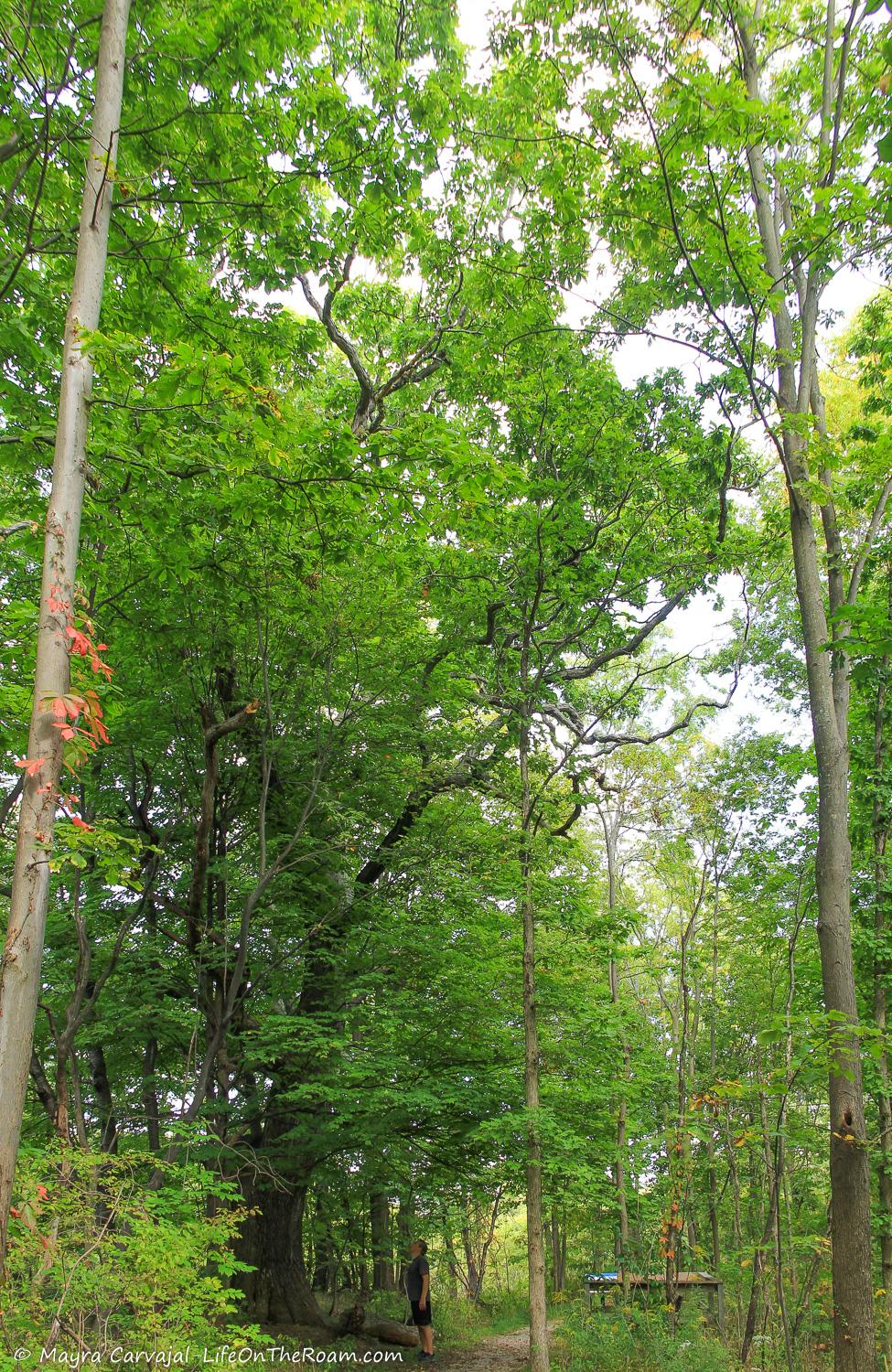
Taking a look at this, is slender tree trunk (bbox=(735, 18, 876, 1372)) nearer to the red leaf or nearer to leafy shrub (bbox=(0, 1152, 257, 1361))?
leafy shrub (bbox=(0, 1152, 257, 1361))

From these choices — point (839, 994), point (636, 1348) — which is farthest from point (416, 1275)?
point (839, 994)

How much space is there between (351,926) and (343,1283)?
48.7ft

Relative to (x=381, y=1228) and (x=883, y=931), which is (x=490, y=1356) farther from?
(x=883, y=931)

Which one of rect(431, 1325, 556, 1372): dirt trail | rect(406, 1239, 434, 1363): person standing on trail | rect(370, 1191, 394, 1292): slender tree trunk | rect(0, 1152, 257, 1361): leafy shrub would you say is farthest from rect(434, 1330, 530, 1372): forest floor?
rect(0, 1152, 257, 1361): leafy shrub

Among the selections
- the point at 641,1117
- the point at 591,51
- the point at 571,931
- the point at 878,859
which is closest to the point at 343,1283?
the point at 641,1117

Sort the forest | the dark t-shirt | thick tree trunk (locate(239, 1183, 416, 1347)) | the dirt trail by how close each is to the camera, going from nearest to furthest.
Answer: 1. the forest
2. the dark t-shirt
3. thick tree trunk (locate(239, 1183, 416, 1347))
4. the dirt trail

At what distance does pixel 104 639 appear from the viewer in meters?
7.62

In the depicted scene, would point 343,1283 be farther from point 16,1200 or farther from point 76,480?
point 76,480

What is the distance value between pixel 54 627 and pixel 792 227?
602cm

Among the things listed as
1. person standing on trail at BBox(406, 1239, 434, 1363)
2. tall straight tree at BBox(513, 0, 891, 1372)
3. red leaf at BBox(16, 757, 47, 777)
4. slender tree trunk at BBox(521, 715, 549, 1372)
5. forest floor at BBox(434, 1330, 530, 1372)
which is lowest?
forest floor at BBox(434, 1330, 530, 1372)

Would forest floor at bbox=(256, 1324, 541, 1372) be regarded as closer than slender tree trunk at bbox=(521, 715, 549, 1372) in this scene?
No

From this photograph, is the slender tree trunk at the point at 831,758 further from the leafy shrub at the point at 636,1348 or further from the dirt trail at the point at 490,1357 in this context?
the dirt trail at the point at 490,1357

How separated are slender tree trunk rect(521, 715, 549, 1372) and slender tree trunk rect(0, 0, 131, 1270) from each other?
5.70m

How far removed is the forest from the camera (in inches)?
166
